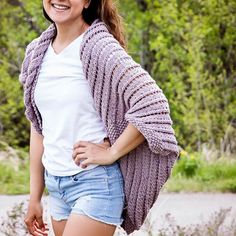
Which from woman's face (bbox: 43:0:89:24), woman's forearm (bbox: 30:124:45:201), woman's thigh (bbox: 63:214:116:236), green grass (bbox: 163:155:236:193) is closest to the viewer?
woman's thigh (bbox: 63:214:116:236)

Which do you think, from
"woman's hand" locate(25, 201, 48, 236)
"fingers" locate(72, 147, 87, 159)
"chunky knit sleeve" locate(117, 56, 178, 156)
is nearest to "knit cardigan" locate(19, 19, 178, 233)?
"chunky knit sleeve" locate(117, 56, 178, 156)

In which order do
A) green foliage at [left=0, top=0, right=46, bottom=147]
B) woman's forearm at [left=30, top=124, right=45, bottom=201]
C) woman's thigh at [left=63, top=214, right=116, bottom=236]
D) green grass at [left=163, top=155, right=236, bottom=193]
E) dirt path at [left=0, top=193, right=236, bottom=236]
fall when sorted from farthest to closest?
green foliage at [left=0, top=0, right=46, bottom=147], green grass at [left=163, top=155, right=236, bottom=193], dirt path at [left=0, top=193, right=236, bottom=236], woman's forearm at [left=30, top=124, right=45, bottom=201], woman's thigh at [left=63, top=214, right=116, bottom=236]

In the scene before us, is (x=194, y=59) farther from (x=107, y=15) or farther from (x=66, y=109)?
(x=66, y=109)

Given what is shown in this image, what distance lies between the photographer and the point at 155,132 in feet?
9.43

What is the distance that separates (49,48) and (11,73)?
813 cm

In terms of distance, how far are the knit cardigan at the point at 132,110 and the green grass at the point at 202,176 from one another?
4.07 meters

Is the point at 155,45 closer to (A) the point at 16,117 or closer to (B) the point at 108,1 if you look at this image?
(A) the point at 16,117

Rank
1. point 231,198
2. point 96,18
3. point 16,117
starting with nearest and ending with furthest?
point 96,18, point 231,198, point 16,117

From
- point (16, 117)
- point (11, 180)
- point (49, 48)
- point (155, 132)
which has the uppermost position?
point (49, 48)

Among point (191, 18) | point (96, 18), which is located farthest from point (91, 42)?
point (191, 18)

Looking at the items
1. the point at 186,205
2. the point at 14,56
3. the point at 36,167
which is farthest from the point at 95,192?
the point at 14,56

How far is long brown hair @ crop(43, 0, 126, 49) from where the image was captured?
3061 millimetres

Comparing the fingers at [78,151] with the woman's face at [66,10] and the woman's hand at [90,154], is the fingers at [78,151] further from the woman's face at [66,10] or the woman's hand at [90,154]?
the woman's face at [66,10]

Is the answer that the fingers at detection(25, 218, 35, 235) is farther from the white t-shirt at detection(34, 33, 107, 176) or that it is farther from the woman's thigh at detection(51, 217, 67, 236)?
the white t-shirt at detection(34, 33, 107, 176)
